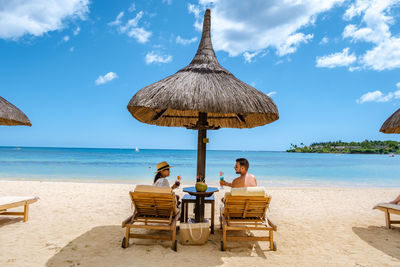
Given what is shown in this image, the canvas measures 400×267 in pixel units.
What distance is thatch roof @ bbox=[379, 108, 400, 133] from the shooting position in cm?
529

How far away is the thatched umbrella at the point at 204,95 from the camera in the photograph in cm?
346

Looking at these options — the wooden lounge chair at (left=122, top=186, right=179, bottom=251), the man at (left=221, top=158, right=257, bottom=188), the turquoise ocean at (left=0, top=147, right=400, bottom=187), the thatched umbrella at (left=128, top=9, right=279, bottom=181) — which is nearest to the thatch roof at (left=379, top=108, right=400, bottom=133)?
the thatched umbrella at (left=128, top=9, right=279, bottom=181)

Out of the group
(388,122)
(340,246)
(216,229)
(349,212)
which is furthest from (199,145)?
(388,122)

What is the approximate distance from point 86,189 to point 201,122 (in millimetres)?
5692

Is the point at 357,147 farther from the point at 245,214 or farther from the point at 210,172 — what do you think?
the point at 245,214

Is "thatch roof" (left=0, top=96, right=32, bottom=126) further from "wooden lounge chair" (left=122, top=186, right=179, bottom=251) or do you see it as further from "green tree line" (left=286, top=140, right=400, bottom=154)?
"green tree line" (left=286, top=140, right=400, bottom=154)

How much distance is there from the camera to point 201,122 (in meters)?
4.04

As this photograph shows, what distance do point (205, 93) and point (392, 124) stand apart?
4358mm

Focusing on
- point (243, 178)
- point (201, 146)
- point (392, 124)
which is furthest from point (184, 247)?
point (392, 124)

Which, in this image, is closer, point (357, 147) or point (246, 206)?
point (246, 206)

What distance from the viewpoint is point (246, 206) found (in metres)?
3.30

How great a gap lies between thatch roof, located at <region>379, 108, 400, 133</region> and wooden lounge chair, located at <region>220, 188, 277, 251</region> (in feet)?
12.6

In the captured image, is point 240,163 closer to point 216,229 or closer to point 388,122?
point 216,229

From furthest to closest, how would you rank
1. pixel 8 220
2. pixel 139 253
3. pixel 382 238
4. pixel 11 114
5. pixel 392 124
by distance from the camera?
1. pixel 392 124
2. pixel 11 114
3. pixel 8 220
4. pixel 382 238
5. pixel 139 253
